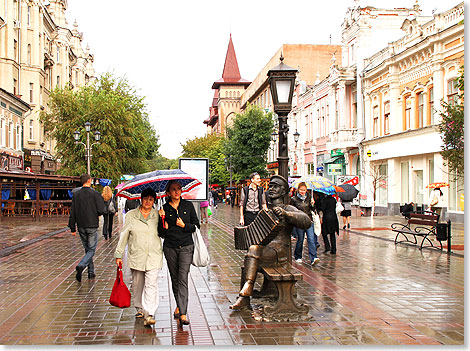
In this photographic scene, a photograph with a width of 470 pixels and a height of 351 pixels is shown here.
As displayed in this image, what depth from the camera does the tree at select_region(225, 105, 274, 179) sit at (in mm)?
45094

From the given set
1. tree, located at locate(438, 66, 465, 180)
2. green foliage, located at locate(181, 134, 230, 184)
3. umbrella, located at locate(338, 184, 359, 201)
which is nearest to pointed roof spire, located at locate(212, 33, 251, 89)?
green foliage, located at locate(181, 134, 230, 184)

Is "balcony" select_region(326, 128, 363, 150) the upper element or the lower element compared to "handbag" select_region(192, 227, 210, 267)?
upper

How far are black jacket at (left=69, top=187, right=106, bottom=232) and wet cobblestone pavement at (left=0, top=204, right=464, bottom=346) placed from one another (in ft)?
3.31

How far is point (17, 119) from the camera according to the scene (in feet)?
121

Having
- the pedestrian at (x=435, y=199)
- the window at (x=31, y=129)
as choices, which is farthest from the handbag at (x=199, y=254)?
the window at (x=31, y=129)

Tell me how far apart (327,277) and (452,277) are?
2.29m

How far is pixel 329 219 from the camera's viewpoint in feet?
40.8

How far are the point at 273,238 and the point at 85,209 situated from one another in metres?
3.95

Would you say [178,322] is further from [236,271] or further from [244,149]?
[244,149]

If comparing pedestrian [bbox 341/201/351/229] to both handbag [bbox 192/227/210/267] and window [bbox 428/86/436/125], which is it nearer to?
window [bbox 428/86/436/125]

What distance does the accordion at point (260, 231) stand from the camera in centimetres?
682

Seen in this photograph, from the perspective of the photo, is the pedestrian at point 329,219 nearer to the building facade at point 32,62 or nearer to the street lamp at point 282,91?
the street lamp at point 282,91

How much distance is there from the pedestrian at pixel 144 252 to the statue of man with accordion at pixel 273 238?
119cm

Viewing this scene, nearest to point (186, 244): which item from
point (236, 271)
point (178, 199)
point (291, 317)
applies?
point (178, 199)
